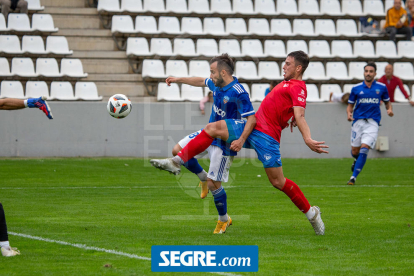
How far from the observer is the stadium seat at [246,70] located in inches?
755

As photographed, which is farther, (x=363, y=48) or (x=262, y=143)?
(x=363, y=48)

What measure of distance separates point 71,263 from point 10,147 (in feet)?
38.6

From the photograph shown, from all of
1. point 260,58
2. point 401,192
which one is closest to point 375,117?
point 401,192

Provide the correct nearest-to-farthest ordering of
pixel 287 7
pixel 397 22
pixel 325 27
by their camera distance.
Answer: pixel 397 22 < pixel 325 27 < pixel 287 7

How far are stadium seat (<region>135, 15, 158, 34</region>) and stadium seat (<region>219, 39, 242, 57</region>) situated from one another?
229 centimetres

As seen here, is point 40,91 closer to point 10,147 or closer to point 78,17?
point 10,147

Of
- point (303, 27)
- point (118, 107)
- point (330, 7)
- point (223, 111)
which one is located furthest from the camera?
point (330, 7)

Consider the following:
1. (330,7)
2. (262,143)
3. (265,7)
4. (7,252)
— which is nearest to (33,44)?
(265,7)

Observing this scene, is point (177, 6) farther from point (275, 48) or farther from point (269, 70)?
point (269, 70)

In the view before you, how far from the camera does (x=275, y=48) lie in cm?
2011

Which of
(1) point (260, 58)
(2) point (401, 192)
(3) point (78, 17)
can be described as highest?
(3) point (78, 17)

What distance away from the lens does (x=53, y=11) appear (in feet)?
66.6

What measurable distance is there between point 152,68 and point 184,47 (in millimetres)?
1450

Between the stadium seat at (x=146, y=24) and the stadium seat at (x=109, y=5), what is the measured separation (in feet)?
2.75
